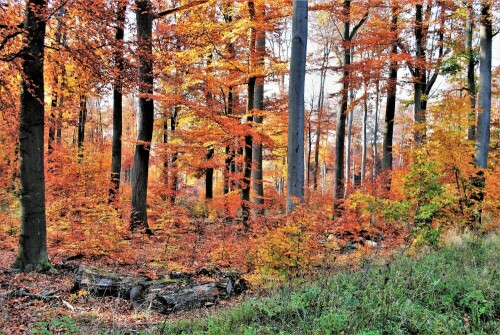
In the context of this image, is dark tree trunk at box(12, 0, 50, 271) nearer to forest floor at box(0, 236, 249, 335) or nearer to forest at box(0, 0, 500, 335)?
forest at box(0, 0, 500, 335)

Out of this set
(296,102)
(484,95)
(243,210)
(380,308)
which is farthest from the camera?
(243,210)

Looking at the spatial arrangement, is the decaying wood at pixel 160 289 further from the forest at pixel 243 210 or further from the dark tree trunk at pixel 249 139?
the dark tree trunk at pixel 249 139

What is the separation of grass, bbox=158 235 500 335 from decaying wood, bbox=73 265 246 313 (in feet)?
4.21

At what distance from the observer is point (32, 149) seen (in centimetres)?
629

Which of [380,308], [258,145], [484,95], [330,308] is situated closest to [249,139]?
[258,145]

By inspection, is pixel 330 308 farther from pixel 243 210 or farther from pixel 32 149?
pixel 243 210

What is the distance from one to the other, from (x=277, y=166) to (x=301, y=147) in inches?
986

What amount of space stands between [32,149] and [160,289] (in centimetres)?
355

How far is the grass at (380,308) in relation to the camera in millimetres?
3287

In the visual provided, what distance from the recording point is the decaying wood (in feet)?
18.1

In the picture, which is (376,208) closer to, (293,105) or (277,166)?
(293,105)

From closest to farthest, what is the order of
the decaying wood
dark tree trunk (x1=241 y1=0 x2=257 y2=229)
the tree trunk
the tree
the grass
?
1. the grass
2. the decaying wood
3. the tree
4. the tree trunk
5. dark tree trunk (x1=241 y1=0 x2=257 y2=229)

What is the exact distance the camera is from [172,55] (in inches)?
367

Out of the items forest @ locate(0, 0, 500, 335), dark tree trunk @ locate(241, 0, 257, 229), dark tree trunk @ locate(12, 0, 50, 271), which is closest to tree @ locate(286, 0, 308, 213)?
forest @ locate(0, 0, 500, 335)
